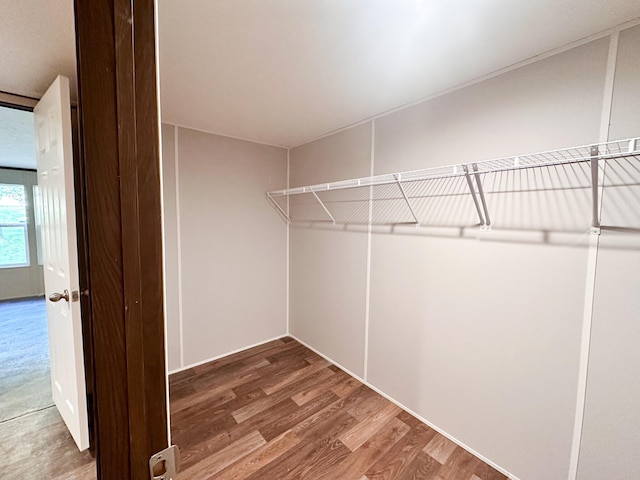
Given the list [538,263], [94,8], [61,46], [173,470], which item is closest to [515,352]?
[538,263]

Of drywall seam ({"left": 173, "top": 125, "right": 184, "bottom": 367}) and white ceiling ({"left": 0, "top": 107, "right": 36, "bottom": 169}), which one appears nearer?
white ceiling ({"left": 0, "top": 107, "right": 36, "bottom": 169})

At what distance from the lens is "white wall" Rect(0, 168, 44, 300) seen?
3857 mm

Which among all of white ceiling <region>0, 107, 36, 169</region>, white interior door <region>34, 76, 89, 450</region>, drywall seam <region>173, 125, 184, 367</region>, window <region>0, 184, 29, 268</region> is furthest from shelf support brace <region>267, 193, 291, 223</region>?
window <region>0, 184, 29, 268</region>

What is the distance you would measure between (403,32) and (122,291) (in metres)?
1.47

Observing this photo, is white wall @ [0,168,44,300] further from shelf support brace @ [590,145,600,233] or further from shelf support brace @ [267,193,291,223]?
shelf support brace @ [590,145,600,233]

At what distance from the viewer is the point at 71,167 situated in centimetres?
136

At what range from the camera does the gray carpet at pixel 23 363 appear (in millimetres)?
2019

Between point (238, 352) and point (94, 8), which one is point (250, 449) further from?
point (94, 8)

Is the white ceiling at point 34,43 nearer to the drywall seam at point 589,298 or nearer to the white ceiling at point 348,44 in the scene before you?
the white ceiling at point 348,44

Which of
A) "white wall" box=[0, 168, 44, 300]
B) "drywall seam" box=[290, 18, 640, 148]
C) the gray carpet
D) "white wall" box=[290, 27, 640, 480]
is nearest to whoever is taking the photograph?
"drywall seam" box=[290, 18, 640, 148]

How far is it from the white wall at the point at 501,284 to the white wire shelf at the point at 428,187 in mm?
66

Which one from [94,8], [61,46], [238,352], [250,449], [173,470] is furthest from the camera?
[238,352]

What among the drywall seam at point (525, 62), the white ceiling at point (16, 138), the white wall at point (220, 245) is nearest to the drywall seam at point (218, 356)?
the white wall at point (220, 245)

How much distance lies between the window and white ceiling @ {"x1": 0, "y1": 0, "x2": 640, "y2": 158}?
10.1ft
